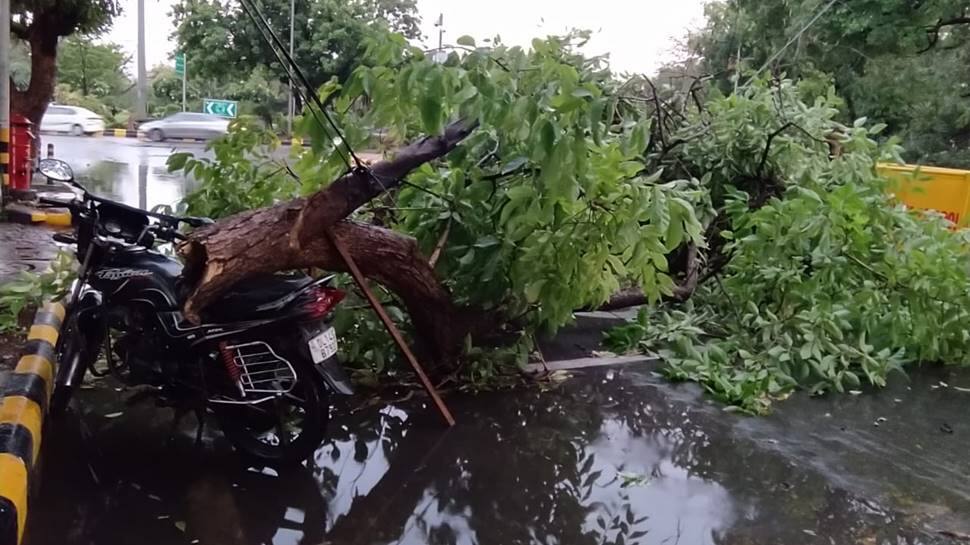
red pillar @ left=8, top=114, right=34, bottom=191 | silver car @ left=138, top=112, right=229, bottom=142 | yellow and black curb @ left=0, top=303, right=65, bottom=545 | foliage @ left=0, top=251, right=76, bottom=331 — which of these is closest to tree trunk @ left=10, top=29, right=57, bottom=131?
red pillar @ left=8, top=114, right=34, bottom=191

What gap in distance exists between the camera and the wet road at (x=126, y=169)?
46.2 ft

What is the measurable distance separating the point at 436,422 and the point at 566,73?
2062 mm

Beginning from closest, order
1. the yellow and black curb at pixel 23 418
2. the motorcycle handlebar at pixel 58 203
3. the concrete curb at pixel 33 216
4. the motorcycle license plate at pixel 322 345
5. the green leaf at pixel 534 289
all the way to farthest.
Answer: the yellow and black curb at pixel 23 418 → the motorcycle license plate at pixel 322 345 → the motorcycle handlebar at pixel 58 203 → the green leaf at pixel 534 289 → the concrete curb at pixel 33 216

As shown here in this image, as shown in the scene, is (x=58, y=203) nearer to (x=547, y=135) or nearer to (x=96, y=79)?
(x=547, y=135)

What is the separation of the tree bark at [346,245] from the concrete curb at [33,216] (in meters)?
7.43

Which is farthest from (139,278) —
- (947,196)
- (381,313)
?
(947,196)

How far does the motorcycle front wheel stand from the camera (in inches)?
158

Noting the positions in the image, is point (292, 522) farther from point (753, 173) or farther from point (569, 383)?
point (753, 173)

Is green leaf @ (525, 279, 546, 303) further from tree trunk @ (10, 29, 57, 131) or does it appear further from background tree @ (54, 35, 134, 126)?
background tree @ (54, 35, 134, 126)

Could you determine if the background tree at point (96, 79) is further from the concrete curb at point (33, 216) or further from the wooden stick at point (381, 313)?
the wooden stick at point (381, 313)

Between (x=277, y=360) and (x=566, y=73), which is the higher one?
(x=566, y=73)

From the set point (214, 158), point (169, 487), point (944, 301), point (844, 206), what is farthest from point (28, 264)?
point (944, 301)

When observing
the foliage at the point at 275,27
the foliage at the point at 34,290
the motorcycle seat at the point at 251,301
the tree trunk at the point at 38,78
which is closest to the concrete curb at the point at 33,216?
the tree trunk at the point at 38,78

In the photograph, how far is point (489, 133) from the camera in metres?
4.97
